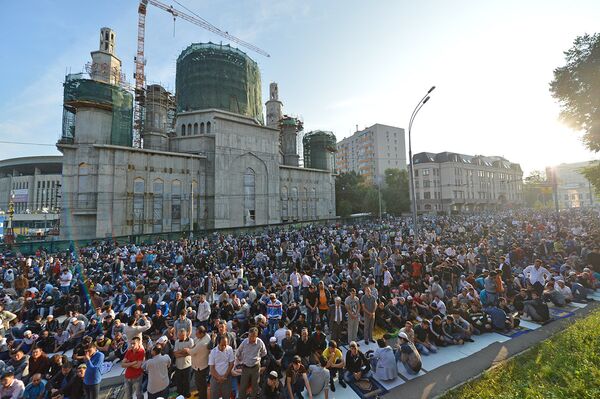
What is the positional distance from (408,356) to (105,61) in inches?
2035

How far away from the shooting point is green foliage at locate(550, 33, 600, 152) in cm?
1831

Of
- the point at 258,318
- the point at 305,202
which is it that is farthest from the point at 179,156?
the point at 258,318

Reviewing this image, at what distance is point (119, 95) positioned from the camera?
40844 millimetres

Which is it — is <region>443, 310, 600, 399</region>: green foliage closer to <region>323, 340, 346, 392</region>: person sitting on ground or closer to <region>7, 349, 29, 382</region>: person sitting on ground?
<region>323, 340, 346, 392</region>: person sitting on ground

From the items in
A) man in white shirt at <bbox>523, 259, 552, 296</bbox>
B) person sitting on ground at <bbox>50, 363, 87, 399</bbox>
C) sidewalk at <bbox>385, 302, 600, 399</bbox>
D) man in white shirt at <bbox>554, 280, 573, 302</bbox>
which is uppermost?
man in white shirt at <bbox>523, 259, 552, 296</bbox>

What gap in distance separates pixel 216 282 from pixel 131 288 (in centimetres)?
351

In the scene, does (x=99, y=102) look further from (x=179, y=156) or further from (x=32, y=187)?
(x=32, y=187)

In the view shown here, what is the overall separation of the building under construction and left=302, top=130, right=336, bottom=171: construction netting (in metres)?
9.31

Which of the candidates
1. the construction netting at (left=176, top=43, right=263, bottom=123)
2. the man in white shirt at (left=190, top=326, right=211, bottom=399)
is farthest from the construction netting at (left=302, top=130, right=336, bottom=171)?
the man in white shirt at (left=190, top=326, right=211, bottom=399)

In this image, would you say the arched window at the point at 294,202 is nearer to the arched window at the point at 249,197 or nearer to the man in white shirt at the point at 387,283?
the arched window at the point at 249,197

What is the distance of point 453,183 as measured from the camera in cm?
7044

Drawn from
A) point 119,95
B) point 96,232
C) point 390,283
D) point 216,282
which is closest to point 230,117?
point 119,95

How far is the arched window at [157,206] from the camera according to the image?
37281 millimetres

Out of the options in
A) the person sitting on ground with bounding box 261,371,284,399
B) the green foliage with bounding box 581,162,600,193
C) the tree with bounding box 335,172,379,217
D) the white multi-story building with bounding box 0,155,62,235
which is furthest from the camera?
the white multi-story building with bounding box 0,155,62,235
